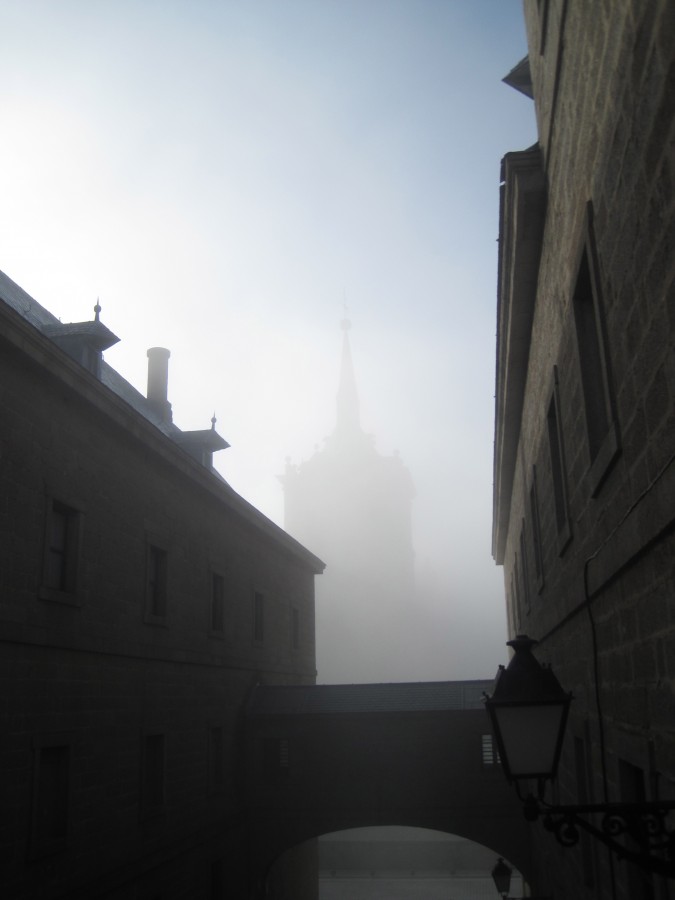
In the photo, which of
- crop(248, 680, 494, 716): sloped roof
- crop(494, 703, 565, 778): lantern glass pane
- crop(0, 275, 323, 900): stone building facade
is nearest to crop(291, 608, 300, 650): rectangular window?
crop(0, 275, 323, 900): stone building facade

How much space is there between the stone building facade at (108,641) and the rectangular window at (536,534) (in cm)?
745

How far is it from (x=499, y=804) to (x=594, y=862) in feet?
43.8

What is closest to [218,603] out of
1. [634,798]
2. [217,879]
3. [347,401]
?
[217,879]

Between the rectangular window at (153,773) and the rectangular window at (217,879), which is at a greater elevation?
the rectangular window at (153,773)

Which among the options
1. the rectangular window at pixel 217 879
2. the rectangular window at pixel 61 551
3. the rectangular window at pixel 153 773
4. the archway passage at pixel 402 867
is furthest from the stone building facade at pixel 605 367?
the archway passage at pixel 402 867

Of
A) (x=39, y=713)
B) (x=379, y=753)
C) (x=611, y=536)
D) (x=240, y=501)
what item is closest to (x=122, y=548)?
(x=39, y=713)

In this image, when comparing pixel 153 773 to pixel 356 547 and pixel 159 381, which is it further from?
pixel 356 547

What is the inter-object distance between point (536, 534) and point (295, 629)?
18.8m

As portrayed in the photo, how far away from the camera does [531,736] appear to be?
187 inches

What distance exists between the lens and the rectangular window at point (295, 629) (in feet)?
96.4

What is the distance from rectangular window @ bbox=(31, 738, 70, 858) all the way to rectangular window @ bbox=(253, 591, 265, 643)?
11.6 metres

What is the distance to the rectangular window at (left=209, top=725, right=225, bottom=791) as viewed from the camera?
20416mm

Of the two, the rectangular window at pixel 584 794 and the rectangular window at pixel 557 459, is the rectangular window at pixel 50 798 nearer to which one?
the rectangular window at pixel 584 794

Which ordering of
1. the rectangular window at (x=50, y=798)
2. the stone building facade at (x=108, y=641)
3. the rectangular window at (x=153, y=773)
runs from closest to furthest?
1. the rectangular window at (x=50, y=798)
2. the stone building facade at (x=108, y=641)
3. the rectangular window at (x=153, y=773)
